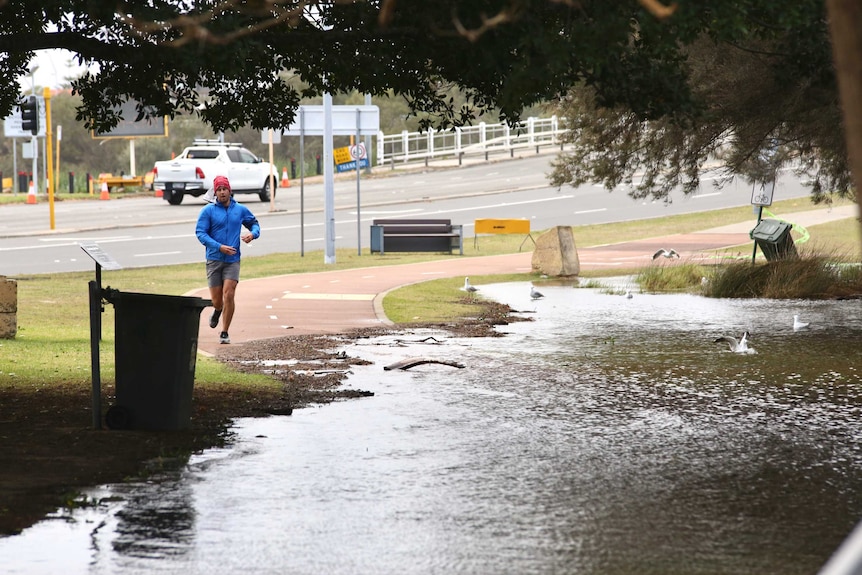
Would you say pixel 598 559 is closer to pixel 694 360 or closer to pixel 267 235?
pixel 694 360

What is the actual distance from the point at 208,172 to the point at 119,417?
3632 cm

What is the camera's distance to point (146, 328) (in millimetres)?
8641

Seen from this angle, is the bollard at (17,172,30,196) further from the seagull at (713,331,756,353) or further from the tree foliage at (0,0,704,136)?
the seagull at (713,331,756,353)

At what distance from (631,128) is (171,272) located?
376 inches

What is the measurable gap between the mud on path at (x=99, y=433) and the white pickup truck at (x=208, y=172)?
31.0 meters

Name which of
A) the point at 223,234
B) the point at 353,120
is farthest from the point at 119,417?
the point at 353,120

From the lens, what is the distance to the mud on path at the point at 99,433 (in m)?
7.22

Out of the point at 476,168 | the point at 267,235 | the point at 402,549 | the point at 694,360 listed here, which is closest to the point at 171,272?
the point at 267,235

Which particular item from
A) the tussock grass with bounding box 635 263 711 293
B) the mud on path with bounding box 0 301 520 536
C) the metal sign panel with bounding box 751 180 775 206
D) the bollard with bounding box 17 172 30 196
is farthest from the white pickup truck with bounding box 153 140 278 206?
the mud on path with bounding box 0 301 520 536

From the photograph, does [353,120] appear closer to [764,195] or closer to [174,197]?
[764,195]

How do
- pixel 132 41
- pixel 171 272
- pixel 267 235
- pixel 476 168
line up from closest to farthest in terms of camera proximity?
pixel 132 41 → pixel 171 272 → pixel 267 235 → pixel 476 168

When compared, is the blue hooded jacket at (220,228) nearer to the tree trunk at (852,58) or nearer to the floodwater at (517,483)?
the floodwater at (517,483)

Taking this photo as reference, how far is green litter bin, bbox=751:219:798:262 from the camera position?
20578 millimetres

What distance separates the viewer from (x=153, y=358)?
8703 mm
